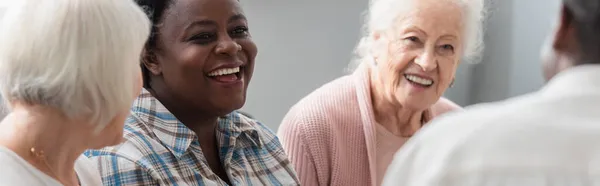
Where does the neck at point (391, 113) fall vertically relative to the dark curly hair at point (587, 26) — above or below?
below

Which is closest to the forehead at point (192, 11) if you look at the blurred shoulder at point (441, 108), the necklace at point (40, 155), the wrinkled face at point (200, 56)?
the wrinkled face at point (200, 56)

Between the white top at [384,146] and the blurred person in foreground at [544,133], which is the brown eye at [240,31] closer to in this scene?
the white top at [384,146]

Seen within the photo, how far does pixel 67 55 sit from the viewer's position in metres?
1.05

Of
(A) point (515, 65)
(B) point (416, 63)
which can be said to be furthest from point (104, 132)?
(A) point (515, 65)

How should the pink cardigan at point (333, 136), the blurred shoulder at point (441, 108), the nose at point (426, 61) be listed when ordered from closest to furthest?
the pink cardigan at point (333, 136) < the nose at point (426, 61) < the blurred shoulder at point (441, 108)

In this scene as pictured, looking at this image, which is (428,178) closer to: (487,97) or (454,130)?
(454,130)

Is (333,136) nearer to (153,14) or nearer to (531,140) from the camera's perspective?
(153,14)

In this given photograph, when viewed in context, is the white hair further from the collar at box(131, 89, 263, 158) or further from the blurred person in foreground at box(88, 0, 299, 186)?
the collar at box(131, 89, 263, 158)

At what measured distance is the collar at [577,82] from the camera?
0.75 meters

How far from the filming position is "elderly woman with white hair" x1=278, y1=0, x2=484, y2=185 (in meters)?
1.90

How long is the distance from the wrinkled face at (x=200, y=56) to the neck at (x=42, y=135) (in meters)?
0.37

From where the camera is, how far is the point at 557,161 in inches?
29.0

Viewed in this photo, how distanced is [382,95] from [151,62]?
2.59 feet

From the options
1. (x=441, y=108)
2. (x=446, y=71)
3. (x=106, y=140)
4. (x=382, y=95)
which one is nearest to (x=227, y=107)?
(x=106, y=140)
